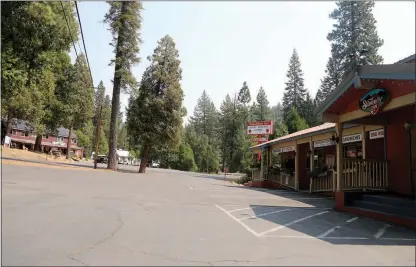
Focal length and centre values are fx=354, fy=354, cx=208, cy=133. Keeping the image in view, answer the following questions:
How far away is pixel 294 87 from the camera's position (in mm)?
73500

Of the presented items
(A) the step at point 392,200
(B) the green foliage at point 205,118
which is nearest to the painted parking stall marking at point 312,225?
(A) the step at point 392,200

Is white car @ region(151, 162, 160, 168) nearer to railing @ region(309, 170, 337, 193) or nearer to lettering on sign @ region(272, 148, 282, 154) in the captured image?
lettering on sign @ region(272, 148, 282, 154)

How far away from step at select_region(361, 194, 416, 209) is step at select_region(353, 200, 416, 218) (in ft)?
0.44

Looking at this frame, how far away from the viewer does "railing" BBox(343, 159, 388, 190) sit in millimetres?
12383

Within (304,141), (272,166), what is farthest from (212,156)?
(304,141)

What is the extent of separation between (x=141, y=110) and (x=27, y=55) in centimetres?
1151

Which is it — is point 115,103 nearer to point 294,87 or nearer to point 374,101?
point 374,101

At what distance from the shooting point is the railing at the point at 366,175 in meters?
12.4

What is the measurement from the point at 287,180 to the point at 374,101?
45.6ft

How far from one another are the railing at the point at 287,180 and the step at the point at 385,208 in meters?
11.0

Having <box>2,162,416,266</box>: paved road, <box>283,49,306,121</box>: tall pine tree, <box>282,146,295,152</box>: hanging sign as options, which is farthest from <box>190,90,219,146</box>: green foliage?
<box>2,162,416,266</box>: paved road

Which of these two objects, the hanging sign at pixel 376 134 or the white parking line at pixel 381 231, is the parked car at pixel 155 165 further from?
the white parking line at pixel 381 231

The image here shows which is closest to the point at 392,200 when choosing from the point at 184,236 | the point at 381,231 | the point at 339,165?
the point at 339,165

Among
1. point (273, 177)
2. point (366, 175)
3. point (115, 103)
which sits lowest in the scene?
point (273, 177)
